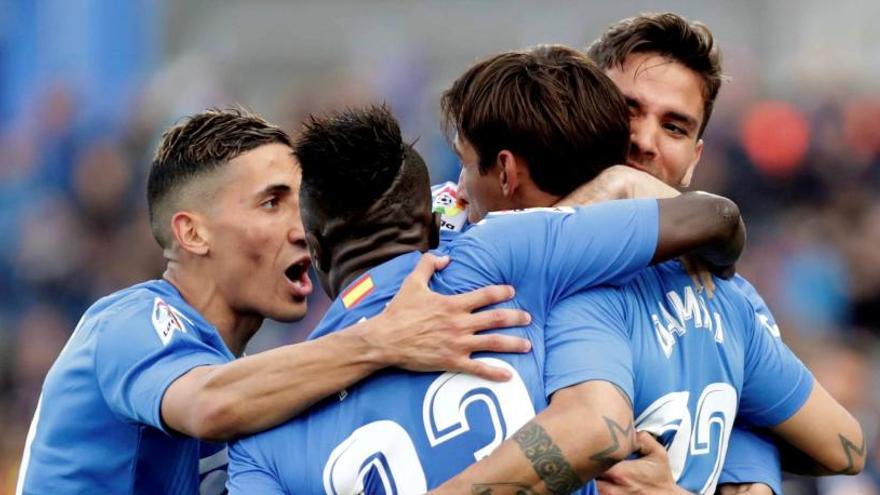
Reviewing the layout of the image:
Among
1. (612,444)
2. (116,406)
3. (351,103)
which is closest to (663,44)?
(612,444)

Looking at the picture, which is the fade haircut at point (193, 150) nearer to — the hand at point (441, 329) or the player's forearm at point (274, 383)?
the player's forearm at point (274, 383)

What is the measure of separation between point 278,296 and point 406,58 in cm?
833

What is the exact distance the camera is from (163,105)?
39.4 ft

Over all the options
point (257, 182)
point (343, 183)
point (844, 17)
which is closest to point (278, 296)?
point (257, 182)

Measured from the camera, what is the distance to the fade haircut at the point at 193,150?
4781 millimetres

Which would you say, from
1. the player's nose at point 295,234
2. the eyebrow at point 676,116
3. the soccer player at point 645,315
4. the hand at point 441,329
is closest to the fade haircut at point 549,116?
the soccer player at point 645,315

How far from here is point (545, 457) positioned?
3459 mm

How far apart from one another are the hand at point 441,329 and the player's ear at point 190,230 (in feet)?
4.16

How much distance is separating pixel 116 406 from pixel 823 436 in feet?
6.01

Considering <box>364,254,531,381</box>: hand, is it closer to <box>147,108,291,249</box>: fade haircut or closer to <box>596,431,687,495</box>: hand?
<box>596,431,687,495</box>: hand

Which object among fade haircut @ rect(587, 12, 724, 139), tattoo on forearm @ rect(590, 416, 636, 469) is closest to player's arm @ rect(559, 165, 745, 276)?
tattoo on forearm @ rect(590, 416, 636, 469)

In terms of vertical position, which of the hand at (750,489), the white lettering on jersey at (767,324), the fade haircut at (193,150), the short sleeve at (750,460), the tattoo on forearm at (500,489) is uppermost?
the fade haircut at (193,150)

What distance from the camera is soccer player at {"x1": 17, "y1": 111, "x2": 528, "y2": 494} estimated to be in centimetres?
361

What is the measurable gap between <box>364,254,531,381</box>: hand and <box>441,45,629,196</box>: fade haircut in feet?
1.40
